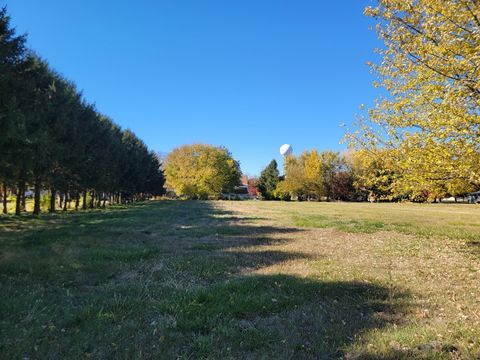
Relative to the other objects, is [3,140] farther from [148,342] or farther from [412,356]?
[412,356]

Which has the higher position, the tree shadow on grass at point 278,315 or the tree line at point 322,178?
the tree line at point 322,178

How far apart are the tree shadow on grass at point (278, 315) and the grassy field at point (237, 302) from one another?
2 centimetres

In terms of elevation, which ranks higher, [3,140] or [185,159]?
[185,159]

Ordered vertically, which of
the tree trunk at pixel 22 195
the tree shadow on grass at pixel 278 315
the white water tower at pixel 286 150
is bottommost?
the tree shadow on grass at pixel 278 315

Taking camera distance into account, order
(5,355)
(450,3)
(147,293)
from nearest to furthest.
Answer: (5,355) → (147,293) → (450,3)

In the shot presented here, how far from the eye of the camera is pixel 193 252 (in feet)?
36.6

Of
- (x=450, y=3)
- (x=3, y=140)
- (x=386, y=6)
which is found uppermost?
(x=386, y=6)

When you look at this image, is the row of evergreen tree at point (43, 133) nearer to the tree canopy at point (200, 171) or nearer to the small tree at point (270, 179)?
the tree canopy at point (200, 171)

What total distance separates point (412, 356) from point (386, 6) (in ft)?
35.2

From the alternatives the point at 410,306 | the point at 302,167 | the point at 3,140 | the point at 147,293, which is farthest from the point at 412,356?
the point at 302,167

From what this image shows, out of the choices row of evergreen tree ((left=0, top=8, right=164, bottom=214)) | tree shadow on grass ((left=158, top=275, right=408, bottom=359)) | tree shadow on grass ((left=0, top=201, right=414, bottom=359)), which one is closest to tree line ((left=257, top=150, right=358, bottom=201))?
row of evergreen tree ((left=0, top=8, right=164, bottom=214))

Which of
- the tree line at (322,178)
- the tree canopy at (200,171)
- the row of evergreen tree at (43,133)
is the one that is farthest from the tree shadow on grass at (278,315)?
the tree canopy at (200,171)

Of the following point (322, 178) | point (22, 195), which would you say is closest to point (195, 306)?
point (22, 195)

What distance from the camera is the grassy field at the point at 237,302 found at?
4512 millimetres
